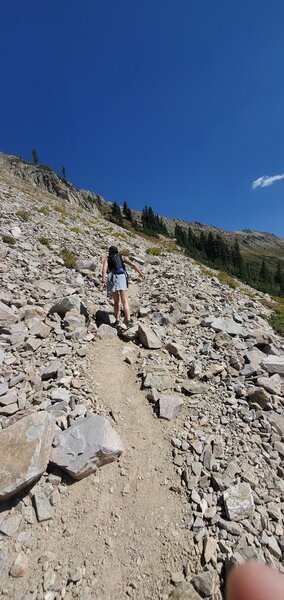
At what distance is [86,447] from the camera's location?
442 centimetres

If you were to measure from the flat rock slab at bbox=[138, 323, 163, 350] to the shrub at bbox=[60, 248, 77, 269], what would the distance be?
6147 millimetres

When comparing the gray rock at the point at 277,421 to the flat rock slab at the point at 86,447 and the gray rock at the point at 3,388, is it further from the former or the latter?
the gray rock at the point at 3,388

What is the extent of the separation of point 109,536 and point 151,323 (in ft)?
19.7

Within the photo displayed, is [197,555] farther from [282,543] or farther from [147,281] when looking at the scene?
[147,281]

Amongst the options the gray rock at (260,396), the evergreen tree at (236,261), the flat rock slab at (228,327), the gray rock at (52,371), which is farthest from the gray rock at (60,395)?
the evergreen tree at (236,261)

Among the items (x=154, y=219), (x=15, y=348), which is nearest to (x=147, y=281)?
(x=15, y=348)

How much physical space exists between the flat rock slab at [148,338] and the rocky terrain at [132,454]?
1.8 inches

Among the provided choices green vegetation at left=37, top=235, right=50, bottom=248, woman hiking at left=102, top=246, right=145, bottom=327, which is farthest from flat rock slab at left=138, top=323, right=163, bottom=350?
green vegetation at left=37, top=235, right=50, bottom=248

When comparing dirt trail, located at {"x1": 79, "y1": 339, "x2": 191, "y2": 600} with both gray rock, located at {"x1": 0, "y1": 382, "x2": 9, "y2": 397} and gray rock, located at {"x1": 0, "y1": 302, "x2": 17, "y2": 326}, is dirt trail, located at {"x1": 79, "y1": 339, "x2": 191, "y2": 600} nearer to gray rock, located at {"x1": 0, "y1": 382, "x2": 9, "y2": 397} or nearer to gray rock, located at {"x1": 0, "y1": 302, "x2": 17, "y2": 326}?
gray rock, located at {"x1": 0, "y1": 382, "x2": 9, "y2": 397}

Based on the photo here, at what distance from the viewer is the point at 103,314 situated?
9141 mm

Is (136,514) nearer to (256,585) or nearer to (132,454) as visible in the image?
(132,454)

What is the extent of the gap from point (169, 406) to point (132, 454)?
49.8 inches

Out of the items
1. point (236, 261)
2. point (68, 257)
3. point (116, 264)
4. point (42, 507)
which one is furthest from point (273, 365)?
point (236, 261)

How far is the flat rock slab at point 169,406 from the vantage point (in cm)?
552
